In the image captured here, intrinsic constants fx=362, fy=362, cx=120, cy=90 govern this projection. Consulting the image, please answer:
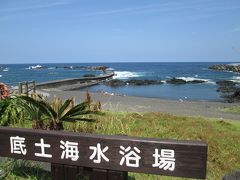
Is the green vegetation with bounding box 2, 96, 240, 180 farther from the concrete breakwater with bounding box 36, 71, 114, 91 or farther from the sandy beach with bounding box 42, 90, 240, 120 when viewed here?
the concrete breakwater with bounding box 36, 71, 114, 91

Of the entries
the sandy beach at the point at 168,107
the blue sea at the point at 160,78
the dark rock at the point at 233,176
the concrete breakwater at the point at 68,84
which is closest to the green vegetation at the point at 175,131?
the dark rock at the point at 233,176

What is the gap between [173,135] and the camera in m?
7.55

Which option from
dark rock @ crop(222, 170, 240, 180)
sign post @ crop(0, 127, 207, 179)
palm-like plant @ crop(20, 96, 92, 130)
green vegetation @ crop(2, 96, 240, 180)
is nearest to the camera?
sign post @ crop(0, 127, 207, 179)

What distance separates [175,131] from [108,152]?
459 cm

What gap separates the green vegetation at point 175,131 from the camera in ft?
20.7

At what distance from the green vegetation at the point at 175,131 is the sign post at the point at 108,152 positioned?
105cm

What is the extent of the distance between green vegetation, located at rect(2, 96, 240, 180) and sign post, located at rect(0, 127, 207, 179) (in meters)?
1.05

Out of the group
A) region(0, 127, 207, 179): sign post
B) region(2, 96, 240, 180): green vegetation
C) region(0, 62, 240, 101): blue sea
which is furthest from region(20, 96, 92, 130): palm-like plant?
region(0, 62, 240, 101): blue sea

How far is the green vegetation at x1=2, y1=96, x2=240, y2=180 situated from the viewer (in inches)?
249

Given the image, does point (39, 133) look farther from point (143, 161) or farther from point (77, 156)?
point (143, 161)

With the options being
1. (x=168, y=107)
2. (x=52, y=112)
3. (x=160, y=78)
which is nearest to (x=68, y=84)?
(x=168, y=107)

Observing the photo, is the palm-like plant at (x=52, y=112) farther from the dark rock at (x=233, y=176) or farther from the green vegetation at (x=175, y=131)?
the dark rock at (x=233, y=176)

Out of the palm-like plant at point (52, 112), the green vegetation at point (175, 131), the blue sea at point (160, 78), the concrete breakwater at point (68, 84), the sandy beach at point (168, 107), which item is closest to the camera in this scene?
the palm-like plant at point (52, 112)

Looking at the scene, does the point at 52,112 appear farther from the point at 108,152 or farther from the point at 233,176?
the point at 233,176
